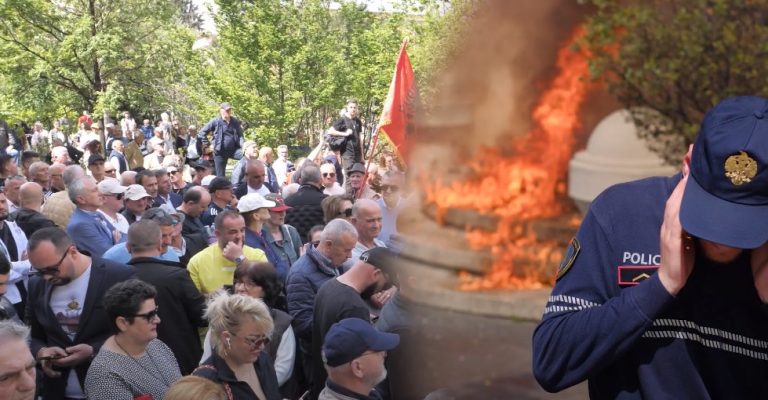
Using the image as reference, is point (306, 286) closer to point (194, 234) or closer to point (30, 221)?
point (194, 234)

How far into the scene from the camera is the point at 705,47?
1.38 meters

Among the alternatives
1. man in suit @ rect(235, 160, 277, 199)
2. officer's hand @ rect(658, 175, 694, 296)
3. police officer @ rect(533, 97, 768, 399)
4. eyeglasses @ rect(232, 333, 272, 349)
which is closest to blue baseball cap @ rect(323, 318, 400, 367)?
eyeglasses @ rect(232, 333, 272, 349)

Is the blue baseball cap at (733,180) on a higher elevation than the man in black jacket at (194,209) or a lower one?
higher

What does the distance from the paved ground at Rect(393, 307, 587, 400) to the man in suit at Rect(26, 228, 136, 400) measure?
2.91m

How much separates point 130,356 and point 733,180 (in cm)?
314

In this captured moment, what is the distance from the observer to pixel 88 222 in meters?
6.31

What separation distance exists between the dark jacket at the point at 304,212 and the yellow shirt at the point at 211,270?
2.42 meters

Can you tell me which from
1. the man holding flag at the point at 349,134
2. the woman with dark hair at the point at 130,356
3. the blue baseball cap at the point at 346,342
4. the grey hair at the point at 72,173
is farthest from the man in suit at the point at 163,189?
the blue baseball cap at the point at 346,342

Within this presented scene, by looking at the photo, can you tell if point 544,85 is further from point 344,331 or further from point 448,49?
point 344,331

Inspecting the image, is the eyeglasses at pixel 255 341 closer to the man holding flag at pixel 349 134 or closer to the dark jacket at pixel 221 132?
the man holding flag at pixel 349 134

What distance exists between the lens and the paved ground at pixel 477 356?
161 cm

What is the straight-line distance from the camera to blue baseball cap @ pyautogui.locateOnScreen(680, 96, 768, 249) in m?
1.20

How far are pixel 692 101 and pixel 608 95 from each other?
136 millimetres

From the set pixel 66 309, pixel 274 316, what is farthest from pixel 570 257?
pixel 66 309
